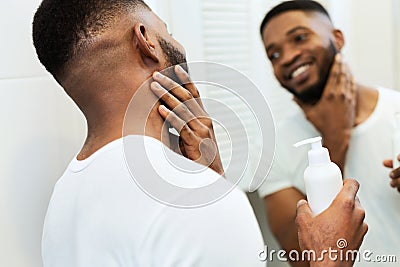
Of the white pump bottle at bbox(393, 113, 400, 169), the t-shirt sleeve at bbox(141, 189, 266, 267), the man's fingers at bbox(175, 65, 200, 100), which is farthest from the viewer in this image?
the white pump bottle at bbox(393, 113, 400, 169)

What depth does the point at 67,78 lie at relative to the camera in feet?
1.93

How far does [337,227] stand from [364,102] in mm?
297

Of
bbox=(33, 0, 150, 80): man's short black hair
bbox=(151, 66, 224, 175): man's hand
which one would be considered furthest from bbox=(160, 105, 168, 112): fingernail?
bbox=(33, 0, 150, 80): man's short black hair

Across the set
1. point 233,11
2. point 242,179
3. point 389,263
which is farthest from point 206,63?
point 389,263

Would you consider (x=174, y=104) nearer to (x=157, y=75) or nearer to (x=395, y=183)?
(x=157, y=75)

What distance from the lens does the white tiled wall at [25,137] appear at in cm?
71

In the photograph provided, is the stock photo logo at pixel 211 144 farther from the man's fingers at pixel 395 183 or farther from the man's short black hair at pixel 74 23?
the man's fingers at pixel 395 183

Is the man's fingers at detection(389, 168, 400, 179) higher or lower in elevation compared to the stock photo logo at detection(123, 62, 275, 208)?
lower

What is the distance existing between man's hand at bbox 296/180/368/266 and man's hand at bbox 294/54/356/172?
0.21m

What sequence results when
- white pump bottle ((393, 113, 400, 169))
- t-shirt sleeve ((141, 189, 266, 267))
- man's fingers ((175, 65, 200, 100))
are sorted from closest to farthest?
t-shirt sleeve ((141, 189, 266, 267)) < man's fingers ((175, 65, 200, 100)) < white pump bottle ((393, 113, 400, 169))

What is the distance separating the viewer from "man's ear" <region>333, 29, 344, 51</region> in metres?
0.78

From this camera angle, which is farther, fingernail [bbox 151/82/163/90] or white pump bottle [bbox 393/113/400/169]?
white pump bottle [bbox 393/113/400/169]

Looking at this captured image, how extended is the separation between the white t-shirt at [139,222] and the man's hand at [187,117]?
0.06 m
